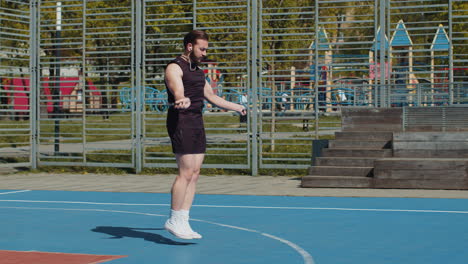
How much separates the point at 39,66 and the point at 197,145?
11.6 meters

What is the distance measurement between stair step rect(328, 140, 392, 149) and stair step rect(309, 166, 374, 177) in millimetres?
872

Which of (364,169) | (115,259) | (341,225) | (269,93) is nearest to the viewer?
(115,259)

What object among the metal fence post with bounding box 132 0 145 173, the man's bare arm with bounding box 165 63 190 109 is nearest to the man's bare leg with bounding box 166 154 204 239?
the man's bare arm with bounding box 165 63 190 109

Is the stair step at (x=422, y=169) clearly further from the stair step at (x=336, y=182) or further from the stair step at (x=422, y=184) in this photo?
the stair step at (x=336, y=182)

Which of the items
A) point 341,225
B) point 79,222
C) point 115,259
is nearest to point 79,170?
point 79,222

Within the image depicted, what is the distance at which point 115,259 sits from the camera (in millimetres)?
7363

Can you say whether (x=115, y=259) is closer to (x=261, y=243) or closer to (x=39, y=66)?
(x=261, y=243)

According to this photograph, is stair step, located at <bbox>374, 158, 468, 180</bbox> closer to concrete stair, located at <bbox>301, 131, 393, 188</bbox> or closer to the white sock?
concrete stair, located at <bbox>301, 131, 393, 188</bbox>

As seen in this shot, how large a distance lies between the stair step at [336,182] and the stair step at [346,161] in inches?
18.5

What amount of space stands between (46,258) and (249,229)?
8.93ft

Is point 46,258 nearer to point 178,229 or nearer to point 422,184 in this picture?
point 178,229

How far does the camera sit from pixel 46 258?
7.48 metres

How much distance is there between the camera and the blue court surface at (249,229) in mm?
7586

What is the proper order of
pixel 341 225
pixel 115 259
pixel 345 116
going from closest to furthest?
pixel 115 259 → pixel 341 225 → pixel 345 116
